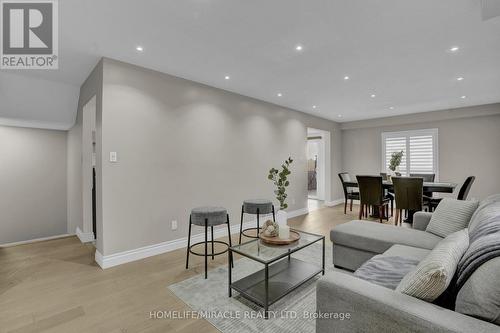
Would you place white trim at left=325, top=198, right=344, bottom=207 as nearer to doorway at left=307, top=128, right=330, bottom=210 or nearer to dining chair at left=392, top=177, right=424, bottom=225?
doorway at left=307, top=128, right=330, bottom=210

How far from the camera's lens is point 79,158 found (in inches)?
162

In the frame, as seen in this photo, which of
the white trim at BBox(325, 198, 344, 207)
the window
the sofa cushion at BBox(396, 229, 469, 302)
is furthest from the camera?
the white trim at BBox(325, 198, 344, 207)

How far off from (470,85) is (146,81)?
17.0ft

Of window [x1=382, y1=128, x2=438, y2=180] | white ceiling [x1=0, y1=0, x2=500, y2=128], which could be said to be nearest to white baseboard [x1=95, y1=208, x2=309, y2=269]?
white ceiling [x1=0, y1=0, x2=500, y2=128]

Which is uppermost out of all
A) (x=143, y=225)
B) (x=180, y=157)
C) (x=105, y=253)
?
(x=180, y=157)

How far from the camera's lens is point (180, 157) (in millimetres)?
3590

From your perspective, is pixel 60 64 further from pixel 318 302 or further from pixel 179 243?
pixel 318 302

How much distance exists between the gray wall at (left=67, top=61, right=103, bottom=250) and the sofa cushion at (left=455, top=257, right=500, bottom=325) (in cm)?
337

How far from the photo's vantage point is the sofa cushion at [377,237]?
2.30 m

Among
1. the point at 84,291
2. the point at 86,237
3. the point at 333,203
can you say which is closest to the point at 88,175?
the point at 86,237

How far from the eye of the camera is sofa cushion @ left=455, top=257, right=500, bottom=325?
3.05 ft

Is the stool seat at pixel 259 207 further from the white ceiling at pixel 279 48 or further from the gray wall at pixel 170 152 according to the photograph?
the white ceiling at pixel 279 48

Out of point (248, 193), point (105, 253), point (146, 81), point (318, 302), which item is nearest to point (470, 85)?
point (248, 193)

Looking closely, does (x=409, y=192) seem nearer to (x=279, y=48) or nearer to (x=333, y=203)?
(x=333, y=203)
